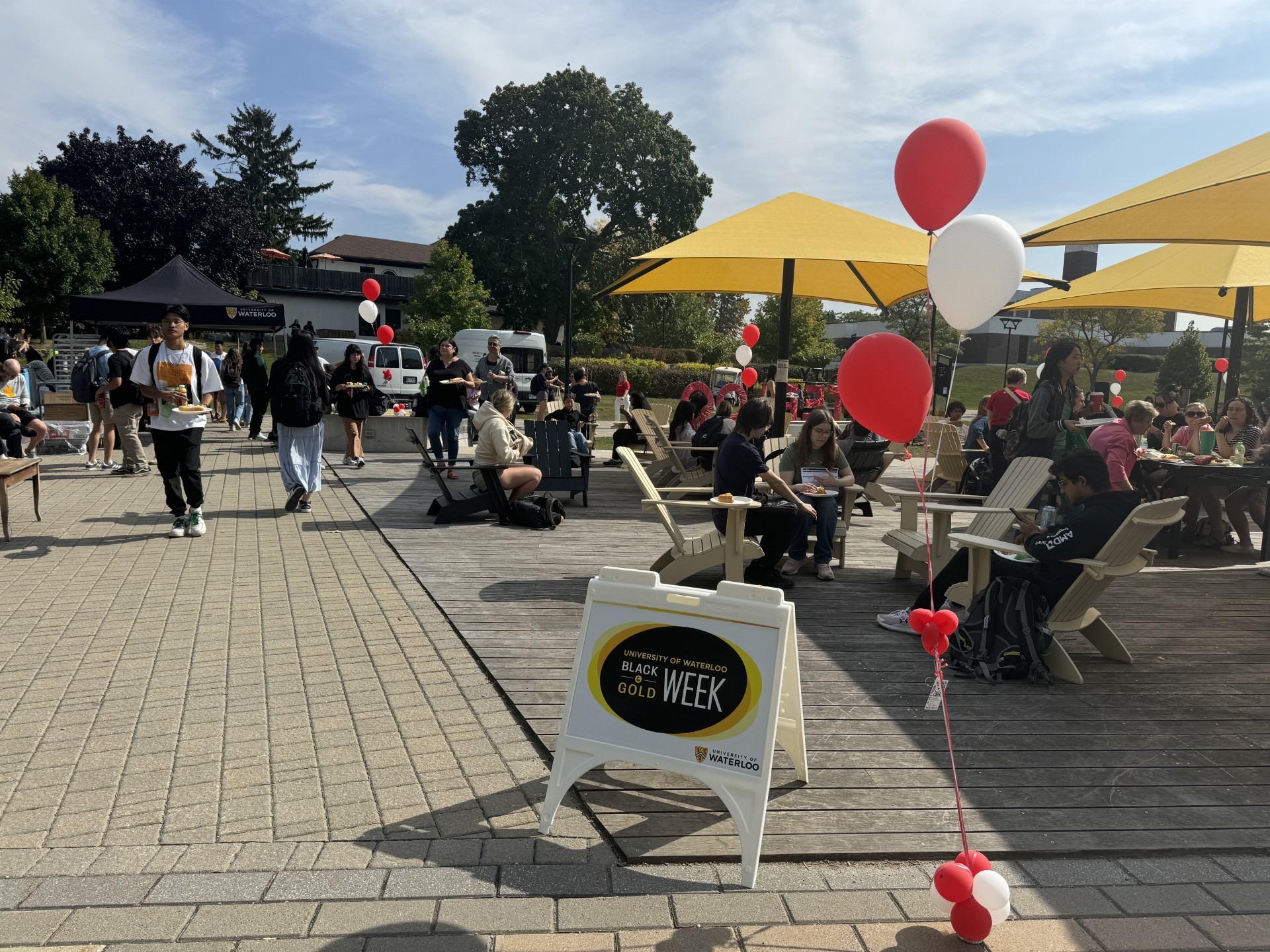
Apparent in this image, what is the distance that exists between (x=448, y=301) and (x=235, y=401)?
970 inches

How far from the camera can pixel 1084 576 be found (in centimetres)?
457

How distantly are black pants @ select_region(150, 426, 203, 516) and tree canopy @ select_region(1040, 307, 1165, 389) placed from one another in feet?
145

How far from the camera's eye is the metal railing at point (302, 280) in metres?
50.8

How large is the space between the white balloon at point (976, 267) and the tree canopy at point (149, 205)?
1798 inches

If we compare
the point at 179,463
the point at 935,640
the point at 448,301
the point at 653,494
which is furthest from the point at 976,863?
the point at 448,301

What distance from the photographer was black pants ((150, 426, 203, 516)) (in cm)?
750

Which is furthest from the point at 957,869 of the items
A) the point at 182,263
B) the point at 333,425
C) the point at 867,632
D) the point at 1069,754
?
the point at 182,263

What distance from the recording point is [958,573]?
5.66 metres

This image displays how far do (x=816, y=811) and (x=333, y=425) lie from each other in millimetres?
13591

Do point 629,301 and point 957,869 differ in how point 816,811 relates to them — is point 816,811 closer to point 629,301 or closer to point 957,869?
point 957,869

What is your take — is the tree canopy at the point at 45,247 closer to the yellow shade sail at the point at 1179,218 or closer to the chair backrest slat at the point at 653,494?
the chair backrest slat at the point at 653,494

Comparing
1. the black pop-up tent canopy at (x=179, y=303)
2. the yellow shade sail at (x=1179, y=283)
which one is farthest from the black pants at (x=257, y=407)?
the yellow shade sail at (x=1179, y=283)

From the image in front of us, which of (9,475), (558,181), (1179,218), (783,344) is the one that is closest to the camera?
(1179,218)

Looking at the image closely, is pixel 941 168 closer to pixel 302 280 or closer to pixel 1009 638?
pixel 1009 638
